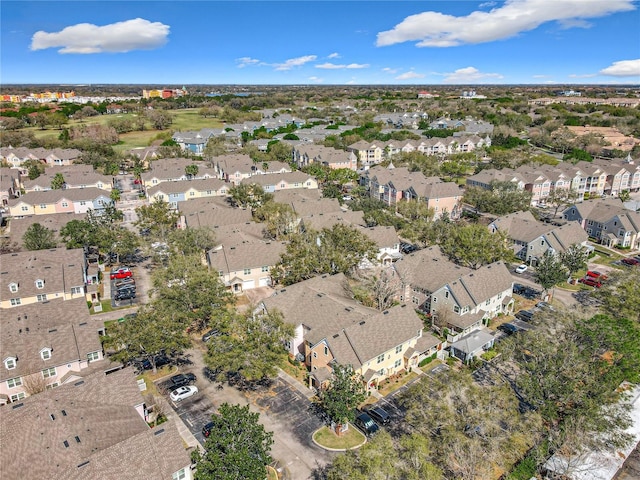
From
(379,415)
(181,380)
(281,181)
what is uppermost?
(281,181)

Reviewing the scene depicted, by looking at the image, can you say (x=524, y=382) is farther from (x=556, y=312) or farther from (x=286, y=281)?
(x=286, y=281)

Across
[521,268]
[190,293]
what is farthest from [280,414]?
[521,268]

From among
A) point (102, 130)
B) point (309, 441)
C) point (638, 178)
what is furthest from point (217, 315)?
point (102, 130)

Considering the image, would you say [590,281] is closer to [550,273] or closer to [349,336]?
[550,273]

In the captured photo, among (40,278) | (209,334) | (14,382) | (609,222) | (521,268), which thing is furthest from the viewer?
(609,222)

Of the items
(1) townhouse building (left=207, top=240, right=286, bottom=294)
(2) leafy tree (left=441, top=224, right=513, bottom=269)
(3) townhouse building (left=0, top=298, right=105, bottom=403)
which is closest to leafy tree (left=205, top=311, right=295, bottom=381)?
(3) townhouse building (left=0, top=298, right=105, bottom=403)

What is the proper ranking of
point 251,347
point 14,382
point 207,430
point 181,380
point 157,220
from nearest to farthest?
point 207,430 → point 14,382 → point 251,347 → point 181,380 → point 157,220

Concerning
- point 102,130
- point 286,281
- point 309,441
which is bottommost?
point 309,441
